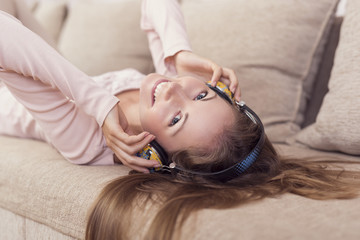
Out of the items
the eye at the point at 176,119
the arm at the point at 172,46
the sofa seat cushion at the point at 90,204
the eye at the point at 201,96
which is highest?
the arm at the point at 172,46

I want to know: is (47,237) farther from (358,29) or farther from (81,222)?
(358,29)

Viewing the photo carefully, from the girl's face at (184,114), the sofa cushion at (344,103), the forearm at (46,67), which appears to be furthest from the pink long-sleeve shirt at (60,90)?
the sofa cushion at (344,103)

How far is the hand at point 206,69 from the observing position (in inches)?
41.7

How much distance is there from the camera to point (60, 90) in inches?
36.3

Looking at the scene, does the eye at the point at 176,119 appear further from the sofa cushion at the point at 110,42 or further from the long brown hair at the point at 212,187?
the sofa cushion at the point at 110,42

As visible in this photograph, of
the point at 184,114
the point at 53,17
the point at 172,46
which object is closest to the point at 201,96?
the point at 184,114

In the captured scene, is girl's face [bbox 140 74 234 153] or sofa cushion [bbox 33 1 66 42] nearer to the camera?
girl's face [bbox 140 74 234 153]

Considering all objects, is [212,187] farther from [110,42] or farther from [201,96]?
[110,42]

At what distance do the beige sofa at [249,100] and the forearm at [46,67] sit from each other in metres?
0.19

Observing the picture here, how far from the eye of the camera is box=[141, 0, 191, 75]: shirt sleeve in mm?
1229

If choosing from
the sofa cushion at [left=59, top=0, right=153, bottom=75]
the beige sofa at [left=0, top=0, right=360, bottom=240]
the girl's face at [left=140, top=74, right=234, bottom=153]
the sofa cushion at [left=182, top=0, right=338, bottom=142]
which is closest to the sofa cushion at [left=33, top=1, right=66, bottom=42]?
the beige sofa at [left=0, top=0, right=360, bottom=240]

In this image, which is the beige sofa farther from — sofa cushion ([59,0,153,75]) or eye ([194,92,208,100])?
eye ([194,92,208,100])

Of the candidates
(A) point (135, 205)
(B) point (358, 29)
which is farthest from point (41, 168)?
(B) point (358, 29)

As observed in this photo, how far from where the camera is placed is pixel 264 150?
0.95 meters
